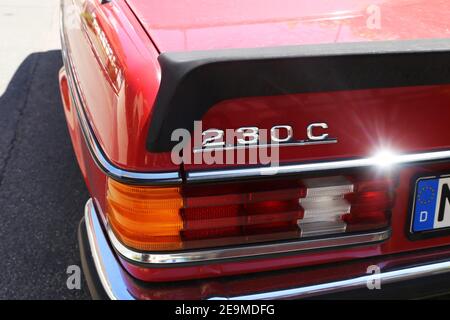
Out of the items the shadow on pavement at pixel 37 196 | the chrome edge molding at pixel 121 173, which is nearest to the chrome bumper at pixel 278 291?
the chrome edge molding at pixel 121 173

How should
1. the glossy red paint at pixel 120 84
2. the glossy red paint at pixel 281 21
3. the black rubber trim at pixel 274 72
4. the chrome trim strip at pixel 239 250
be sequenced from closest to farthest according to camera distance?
the black rubber trim at pixel 274 72, the glossy red paint at pixel 120 84, the chrome trim strip at pixel 239 250, the glossy red paint at pixel 281 21

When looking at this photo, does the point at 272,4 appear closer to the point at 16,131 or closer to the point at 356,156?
the point at 356,156

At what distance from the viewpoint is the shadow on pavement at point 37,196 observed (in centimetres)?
239

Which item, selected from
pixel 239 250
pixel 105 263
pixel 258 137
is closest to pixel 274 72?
pixel 258 137

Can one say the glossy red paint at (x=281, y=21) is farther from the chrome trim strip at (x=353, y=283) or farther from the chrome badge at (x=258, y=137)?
the chrome trim strip at (x=353, y=283)

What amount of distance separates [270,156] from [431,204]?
0.56m

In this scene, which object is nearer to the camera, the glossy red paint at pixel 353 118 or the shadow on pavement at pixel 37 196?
the glossy red paint at pixel 353 118

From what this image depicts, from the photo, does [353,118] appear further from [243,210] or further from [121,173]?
[121,173]

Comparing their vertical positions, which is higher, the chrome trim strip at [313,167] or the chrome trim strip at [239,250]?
the chrome trim strip at [313,167]

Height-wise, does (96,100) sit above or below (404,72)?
above

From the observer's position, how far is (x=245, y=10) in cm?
172
